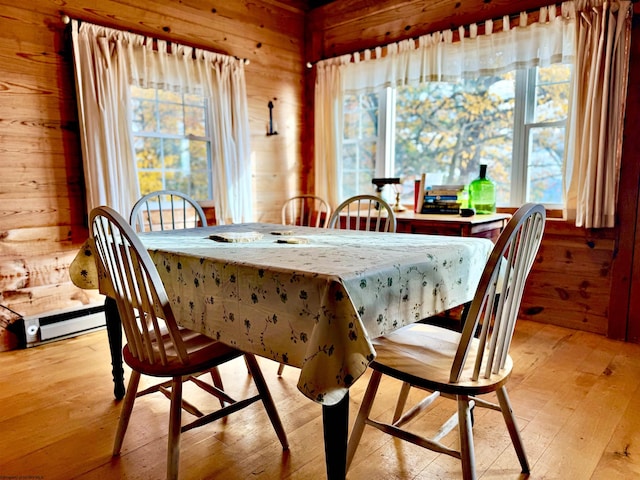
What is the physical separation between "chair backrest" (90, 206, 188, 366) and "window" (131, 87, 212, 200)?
6.34ft

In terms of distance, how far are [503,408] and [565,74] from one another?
2.46 metres

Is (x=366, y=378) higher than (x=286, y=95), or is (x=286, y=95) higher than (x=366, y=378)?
(x=286, y=95)

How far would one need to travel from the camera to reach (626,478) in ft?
4.88

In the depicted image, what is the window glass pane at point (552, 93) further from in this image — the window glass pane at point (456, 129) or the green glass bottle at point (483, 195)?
the green glass bottle at point (483, 195)

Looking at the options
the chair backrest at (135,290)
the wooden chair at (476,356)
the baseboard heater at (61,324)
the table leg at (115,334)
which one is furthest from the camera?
the baseboard heater at (61,324)

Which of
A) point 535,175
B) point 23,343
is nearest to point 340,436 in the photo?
point 23,343

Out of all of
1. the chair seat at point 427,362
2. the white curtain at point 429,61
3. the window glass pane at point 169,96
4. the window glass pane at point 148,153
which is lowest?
the chair seat at point 427,362

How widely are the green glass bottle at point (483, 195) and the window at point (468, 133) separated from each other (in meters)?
0.24

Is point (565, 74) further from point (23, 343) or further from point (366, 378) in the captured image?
point (23, 343)

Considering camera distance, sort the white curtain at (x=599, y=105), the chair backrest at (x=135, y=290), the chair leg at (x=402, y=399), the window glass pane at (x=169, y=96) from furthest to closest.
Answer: the window glass pane at (x=169, y=96), the white curtain at (x=599, y=105), the chair leg at (x=402, y=399), the chair backrest at (x=135, y=290)

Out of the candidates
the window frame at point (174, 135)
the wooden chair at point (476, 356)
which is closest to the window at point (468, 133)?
the window frame at point (174, 135)

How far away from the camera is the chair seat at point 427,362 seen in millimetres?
1253

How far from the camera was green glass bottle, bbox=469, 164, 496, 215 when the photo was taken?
3117mm

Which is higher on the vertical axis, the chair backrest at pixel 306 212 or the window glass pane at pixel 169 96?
the window glass pane at pixel 169 96
